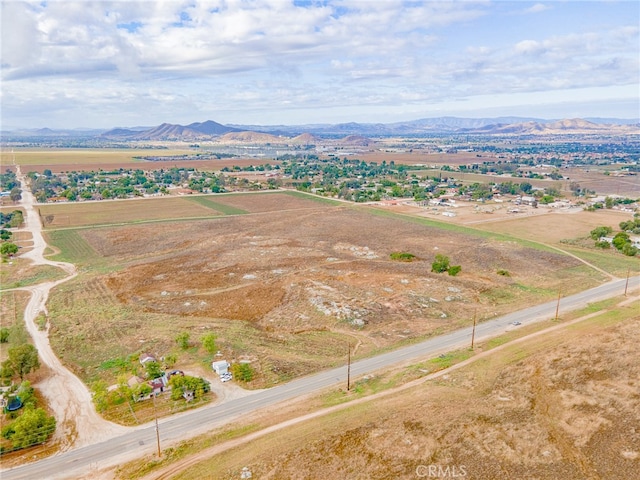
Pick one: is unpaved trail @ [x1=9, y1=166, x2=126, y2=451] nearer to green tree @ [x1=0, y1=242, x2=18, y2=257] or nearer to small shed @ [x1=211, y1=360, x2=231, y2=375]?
small shed @ [x1=211, y1=360, x2=231, y2=375]

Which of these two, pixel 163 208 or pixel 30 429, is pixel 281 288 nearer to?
pixel 30 429

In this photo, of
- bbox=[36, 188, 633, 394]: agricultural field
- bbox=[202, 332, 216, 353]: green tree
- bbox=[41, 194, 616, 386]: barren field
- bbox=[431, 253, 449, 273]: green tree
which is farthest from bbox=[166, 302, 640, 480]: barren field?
bbox=[431, 253, 449, 273]: green tree

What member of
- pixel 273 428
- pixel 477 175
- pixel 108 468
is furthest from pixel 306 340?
pixel 477 175

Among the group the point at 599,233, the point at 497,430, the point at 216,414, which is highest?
the point at 599,233

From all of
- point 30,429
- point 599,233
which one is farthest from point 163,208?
point 599,233

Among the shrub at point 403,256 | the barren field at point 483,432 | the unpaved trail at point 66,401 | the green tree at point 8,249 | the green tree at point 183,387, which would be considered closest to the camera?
the barren field at point 483,432

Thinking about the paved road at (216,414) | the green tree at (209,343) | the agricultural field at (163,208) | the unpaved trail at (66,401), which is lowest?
the unpaved trail at (66,401)

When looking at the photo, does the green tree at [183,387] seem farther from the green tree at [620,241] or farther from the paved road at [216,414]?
the green tree at [620,241]

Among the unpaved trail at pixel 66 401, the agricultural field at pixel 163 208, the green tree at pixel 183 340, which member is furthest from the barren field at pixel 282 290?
the agricultural field at pixel 163 208
